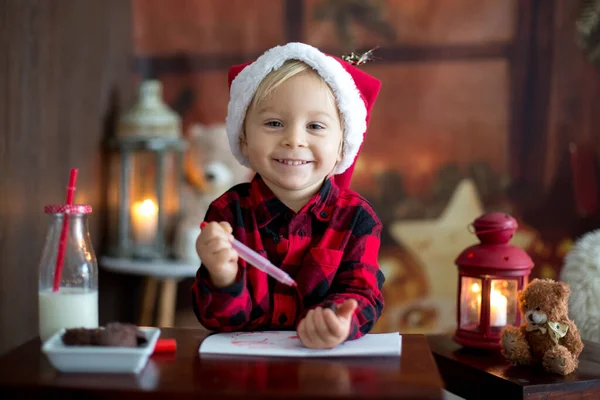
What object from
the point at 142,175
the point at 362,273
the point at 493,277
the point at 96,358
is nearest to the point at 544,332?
the point at 493,277

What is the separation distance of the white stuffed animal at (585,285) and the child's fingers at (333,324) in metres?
0.84

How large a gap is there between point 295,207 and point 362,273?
0.15m

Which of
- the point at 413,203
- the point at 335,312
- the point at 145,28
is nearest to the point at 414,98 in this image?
the point at 413,203

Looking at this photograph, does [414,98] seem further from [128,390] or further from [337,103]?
[128,390]

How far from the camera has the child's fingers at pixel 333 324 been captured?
31.3 inches

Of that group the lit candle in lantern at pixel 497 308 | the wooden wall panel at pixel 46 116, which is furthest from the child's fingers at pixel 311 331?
the wooden wall panel at pixel 46 116

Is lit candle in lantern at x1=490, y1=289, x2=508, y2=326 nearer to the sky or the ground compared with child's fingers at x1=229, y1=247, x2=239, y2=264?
nearer to the ground

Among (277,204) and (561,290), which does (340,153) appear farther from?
(561,290)

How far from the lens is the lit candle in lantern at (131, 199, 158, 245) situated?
229cm

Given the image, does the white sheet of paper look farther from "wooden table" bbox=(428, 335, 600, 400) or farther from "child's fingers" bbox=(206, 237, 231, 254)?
"wooden table" bbox=(428, 335, 600, 400)

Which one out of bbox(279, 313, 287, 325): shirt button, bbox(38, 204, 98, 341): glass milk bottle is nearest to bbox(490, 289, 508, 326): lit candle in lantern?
bbox(279, 313, 287, 325): shirt button

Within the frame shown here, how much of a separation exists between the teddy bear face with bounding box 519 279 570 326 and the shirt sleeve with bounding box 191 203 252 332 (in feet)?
1.60

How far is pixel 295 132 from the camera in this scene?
0.95 metres

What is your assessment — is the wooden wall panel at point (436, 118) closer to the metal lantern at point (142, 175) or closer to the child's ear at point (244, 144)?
the metal lantern at point (142, 175)
